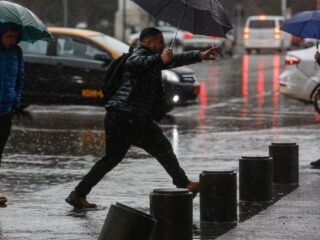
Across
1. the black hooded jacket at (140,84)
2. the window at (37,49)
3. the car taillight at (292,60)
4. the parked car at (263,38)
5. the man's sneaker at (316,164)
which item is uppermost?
the black hooded jacket at (140,84)

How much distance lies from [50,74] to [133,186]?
9121 mm

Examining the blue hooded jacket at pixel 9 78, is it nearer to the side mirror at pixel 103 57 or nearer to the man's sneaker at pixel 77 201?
the man's sneaker at pixel 77 201

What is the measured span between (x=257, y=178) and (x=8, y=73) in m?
2.52

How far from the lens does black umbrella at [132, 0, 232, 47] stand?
10398 millimetres

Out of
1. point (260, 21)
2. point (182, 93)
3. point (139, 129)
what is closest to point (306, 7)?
point (260, 21)

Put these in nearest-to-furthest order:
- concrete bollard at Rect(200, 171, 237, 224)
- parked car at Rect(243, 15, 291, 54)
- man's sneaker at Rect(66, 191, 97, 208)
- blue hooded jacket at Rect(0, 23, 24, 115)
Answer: concrete bollard at Rect(200, 171, 237, 224), man's sneaker at Rect(66, 191, 97, 208), blue hooded jacket at Rect(0, 23, 24, 115), parked car at Rect(243, 15, 291, 54)

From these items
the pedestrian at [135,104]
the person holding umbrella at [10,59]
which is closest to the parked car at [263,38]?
the person holding umbrella at [10,59]

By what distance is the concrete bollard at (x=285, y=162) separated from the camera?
41.4ft

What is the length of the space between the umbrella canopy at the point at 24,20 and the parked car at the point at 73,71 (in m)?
9.24

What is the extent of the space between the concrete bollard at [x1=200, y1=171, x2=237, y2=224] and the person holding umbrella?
6.59ft

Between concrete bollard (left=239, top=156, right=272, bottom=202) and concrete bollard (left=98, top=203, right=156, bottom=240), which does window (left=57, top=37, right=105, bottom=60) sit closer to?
concrete bollard (left=239, top=156, right=272, bottom=202)

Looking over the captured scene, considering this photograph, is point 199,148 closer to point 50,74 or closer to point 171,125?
point 171,125

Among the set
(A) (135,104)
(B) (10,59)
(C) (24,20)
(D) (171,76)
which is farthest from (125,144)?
(D) (171,76)

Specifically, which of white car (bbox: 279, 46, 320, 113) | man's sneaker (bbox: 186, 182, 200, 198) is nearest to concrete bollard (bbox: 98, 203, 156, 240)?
man's sneaker (bbox: 186, 182, 200, 198)
